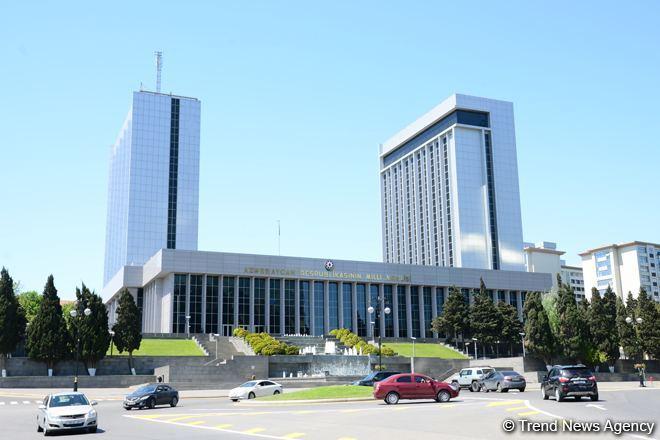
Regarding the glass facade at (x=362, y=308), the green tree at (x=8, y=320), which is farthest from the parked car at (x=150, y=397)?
the glass facade at (x=362, y=308)

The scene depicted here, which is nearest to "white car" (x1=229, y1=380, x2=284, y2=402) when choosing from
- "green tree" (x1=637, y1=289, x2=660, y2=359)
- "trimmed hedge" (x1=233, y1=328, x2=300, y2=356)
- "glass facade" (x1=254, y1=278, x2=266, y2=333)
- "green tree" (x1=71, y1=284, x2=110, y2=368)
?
"trimmed hedge" (x1=233, y1=328, x2=300, y2=356)

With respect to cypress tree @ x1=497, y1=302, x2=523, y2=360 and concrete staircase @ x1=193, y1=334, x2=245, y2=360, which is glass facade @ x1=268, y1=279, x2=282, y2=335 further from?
cypress tree @ x1=497, y1=302, x2=523, y2=360

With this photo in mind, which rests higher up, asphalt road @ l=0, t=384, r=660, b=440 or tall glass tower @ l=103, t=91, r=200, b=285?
tall glass tower @ l=103, t=91, r=200, b=285

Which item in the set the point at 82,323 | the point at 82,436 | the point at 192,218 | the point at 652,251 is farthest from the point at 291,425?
the point at 652,251

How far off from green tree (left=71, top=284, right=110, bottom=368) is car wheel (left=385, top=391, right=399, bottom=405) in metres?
39.3

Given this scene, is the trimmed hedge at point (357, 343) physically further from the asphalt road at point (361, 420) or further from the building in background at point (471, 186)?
the building in background at point (471, 186)

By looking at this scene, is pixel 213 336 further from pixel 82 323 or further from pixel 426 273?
pixel 426 273

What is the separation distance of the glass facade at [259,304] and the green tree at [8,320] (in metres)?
41.1

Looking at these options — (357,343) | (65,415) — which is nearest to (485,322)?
(357,343)

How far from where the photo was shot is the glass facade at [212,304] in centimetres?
9900

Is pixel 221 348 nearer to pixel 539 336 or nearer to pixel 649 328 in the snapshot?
pixel 539 336

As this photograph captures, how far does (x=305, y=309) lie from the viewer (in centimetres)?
10400

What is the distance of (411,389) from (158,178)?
134 metres

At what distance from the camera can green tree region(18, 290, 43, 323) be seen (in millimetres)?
118613
